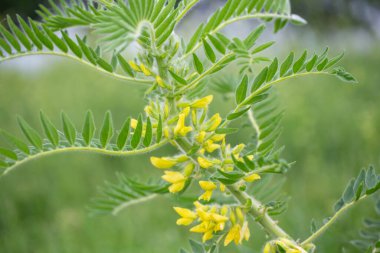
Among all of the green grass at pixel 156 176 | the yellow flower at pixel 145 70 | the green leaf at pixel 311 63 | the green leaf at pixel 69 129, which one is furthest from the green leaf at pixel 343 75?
the green grass at pixel 156 176

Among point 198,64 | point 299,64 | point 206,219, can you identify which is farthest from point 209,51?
point 206,219

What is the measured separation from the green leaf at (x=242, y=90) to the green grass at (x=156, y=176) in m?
0.44

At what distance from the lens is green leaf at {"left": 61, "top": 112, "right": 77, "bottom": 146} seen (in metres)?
0.61

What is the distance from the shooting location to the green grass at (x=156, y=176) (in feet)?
5.58

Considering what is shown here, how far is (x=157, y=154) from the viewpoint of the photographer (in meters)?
2.68

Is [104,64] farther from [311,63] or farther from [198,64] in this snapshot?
[311,63]

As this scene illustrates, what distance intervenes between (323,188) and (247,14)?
1.24 metres

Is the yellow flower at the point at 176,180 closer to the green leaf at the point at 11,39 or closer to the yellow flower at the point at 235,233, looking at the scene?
the yellow flower at the point at 235,233

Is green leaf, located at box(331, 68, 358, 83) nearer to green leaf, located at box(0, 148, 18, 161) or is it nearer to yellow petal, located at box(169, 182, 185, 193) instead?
yellow petal, located at box(169, 182, 185, 193)

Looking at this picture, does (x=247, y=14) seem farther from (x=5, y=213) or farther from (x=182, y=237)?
(x=5, y=213)

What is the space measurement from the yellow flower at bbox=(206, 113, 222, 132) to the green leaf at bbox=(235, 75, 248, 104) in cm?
4

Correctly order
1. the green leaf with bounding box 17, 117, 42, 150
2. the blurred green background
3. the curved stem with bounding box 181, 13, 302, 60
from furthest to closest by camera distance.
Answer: the blurred green background → the curved stem with bounding box 181, 13, 302, 60 → the green leaf with bounding box 17, 117, 42, 150

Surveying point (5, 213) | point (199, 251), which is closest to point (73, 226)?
point (5, 213)

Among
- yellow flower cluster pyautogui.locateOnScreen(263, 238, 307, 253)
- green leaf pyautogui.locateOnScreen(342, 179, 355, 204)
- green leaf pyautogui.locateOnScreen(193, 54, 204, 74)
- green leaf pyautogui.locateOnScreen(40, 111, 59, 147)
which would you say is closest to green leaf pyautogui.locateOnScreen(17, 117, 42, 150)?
green leaf pyautogui.locateOnScreen(40, 111, 59, 147)
